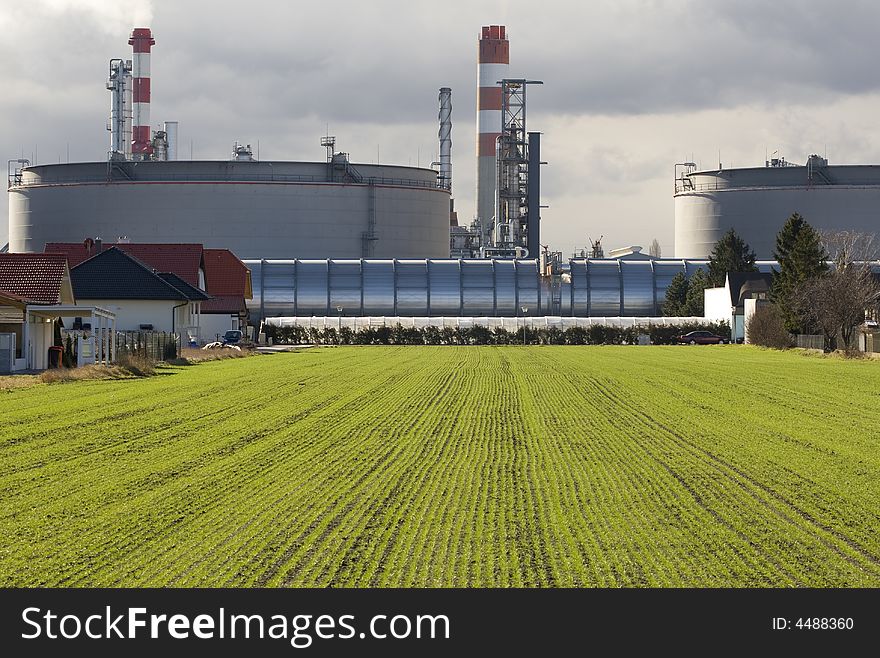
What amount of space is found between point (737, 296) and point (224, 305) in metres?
32.9

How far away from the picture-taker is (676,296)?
10744cm

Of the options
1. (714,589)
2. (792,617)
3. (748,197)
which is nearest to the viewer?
(792,617)

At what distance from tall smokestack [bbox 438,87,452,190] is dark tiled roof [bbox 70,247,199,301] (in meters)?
68.1

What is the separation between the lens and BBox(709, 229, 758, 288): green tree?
105375mm

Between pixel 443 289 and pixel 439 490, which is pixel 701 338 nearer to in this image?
pixel 443 289

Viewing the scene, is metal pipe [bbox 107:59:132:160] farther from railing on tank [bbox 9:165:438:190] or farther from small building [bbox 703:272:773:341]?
small building [bbox 703:272:773:341]

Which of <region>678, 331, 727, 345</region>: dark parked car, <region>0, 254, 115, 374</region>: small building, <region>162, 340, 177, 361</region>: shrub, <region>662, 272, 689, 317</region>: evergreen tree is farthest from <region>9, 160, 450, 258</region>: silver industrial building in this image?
<region>0, 254, 115, 374</region>: small building

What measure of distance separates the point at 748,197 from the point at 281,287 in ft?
133

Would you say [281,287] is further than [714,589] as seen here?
Yes

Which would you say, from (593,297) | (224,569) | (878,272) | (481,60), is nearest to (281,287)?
(593,297)

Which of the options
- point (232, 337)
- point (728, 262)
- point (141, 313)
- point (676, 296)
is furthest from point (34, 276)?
point (728, 262)

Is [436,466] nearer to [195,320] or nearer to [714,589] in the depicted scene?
[714,589]

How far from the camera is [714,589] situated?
38.5 feet

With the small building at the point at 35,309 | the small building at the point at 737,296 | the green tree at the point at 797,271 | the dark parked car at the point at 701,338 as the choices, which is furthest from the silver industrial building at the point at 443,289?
the small building at the point at 35,309
